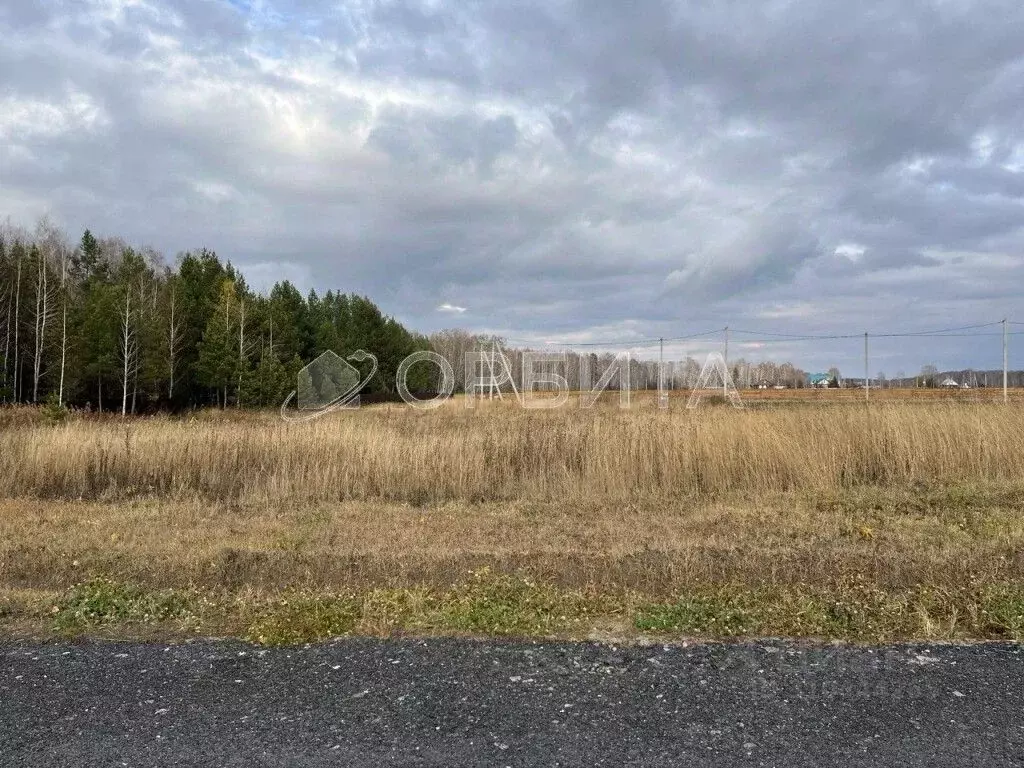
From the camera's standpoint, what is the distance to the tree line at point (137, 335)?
→ 41688mm

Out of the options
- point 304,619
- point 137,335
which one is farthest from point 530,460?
point 137,335

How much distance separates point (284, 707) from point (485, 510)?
21.8 feet

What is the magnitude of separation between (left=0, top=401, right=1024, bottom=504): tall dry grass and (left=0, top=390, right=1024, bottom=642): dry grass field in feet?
0.12

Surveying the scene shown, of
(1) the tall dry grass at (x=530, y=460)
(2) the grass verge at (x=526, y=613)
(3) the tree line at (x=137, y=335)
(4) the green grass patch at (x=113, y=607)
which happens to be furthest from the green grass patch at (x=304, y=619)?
(3) the tree line at (x=137, y=335)

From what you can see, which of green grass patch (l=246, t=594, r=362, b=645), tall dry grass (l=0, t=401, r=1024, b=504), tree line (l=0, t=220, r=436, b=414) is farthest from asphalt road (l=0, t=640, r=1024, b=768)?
tree line (l=0, t=220, r=436, b=414)

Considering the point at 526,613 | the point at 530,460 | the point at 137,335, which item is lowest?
the point at 526,613

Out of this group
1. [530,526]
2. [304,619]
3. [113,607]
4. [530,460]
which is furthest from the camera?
[530,460]

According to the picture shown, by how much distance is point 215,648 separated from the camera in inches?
173

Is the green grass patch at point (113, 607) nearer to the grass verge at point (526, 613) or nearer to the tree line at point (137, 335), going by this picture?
the grass verge at point (526, 613)

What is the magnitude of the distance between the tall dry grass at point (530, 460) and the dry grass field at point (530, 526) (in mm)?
36

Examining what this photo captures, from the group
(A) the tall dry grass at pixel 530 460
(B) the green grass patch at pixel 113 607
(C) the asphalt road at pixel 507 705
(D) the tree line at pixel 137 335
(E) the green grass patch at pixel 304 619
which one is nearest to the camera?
(C) the asphalt road at pixel 507 705

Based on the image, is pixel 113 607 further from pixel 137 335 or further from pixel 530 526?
pixel 137 335

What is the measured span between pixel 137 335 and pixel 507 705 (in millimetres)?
45567

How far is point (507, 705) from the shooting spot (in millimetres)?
3543
